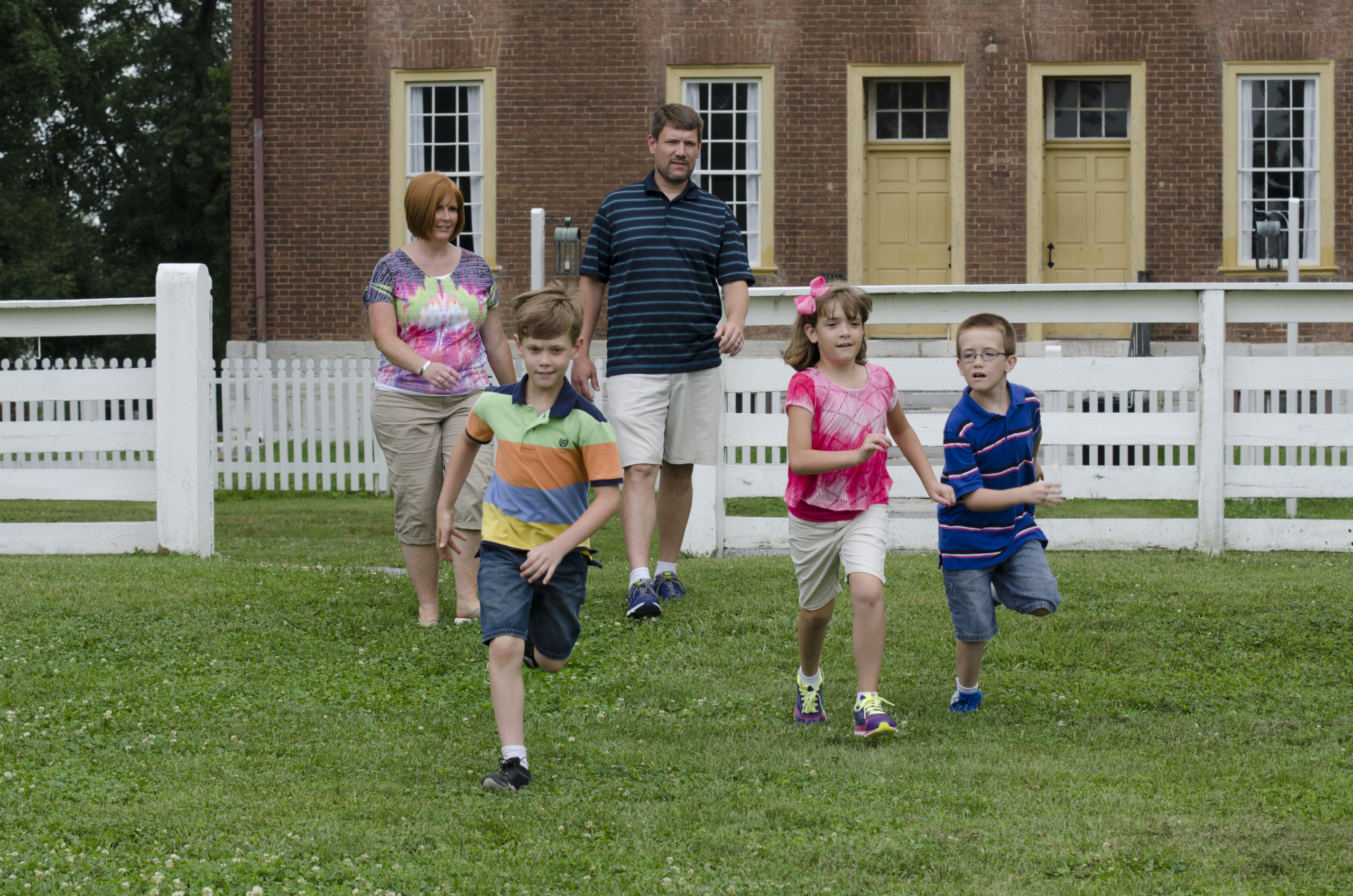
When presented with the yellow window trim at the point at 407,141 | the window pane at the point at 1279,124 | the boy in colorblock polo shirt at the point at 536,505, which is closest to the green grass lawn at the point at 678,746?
the boy in colorblock polo shirt at the point at 536,505

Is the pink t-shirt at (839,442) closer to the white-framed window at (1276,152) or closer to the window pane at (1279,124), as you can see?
the white-framed window at (1276,152)

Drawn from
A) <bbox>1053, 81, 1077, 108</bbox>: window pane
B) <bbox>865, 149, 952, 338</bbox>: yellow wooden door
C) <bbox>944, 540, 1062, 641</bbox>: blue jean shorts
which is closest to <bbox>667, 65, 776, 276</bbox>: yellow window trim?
<bbox>865, 149, 952, 338</bbox>: yellow wooden door

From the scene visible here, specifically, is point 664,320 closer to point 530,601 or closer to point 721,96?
point 530,601

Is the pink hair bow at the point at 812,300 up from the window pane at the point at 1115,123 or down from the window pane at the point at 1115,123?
down

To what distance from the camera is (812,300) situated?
5.05 metres

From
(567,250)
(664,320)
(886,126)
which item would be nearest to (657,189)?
(664,320)

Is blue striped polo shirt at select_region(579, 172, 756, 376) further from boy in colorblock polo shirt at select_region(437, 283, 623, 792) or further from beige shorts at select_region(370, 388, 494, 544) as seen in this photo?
boy in colorblock polo shirt at select_region(437, 283, 623, 792)

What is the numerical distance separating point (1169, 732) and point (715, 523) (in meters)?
3.79

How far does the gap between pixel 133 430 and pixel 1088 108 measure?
13.3 metres

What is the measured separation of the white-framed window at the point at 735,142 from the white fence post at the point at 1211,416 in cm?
1021

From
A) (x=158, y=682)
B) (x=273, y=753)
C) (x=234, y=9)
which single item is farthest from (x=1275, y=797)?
(x=234, y=9)

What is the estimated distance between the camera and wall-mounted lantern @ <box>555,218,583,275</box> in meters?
16.3

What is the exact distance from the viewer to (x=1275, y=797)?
424cm

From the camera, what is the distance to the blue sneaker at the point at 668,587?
278 inches
